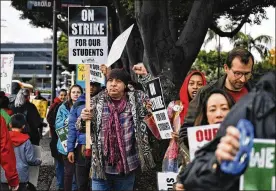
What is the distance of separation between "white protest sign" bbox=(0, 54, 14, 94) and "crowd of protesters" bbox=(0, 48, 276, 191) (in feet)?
17.2

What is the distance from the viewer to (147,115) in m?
6.12

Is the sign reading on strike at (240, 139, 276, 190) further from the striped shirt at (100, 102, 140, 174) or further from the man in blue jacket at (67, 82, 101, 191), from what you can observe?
the man in blue jacket at (67, 82, 101, 191)

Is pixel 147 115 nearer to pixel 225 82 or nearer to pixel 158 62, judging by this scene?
pixel 225 82

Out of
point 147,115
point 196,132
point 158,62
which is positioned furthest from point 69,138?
A: point 158,62

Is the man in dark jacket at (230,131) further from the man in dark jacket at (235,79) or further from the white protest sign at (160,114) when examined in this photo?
the white protest sign at (160,114)

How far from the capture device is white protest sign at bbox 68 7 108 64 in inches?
272

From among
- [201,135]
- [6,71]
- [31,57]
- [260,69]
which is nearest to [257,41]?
[260,69]

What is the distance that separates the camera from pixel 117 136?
5547 millimetres

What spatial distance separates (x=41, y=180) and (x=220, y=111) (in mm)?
8045

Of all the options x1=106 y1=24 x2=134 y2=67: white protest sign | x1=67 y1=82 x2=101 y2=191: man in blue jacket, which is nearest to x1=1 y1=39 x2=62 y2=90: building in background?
x1=67 y1=82 x2=101 y2=191: man in blue jacket

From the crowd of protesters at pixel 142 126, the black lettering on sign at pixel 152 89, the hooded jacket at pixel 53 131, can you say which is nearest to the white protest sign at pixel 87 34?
the crowd of protesters at pixel 142 126

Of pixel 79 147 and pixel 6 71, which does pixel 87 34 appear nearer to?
pixel 79 147

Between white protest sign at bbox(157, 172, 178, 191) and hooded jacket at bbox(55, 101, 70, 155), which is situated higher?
hooded jacket at bbox(55, 101, 70, 155)

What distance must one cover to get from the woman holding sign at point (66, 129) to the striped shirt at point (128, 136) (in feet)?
9.90
